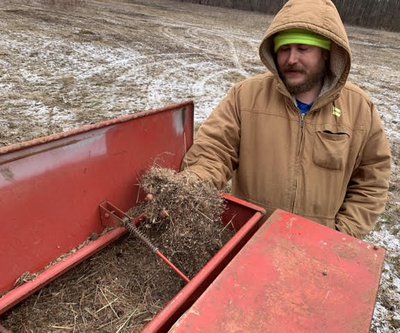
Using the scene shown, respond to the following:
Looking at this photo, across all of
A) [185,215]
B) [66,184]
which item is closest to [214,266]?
[185,215]

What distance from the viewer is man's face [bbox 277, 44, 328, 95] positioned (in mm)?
2234

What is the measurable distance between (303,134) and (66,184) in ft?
4.40

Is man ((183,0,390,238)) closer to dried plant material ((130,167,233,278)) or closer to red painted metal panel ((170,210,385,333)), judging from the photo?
dried plant material ((130,167,233,278))

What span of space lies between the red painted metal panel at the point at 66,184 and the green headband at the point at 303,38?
776 millimetres

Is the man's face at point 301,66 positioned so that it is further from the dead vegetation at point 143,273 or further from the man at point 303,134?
the dead vegetation at point 143,273

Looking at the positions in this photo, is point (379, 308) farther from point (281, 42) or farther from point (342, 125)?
point (281, 42)

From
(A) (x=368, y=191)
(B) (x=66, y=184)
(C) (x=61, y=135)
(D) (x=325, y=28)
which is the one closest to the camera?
(C) (x=61, y=135)

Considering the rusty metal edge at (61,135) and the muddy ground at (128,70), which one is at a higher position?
the rusty metal edge at (61,135)

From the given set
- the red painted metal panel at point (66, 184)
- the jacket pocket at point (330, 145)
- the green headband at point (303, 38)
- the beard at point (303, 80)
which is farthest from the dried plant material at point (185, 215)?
the green headband at point (303, 38)

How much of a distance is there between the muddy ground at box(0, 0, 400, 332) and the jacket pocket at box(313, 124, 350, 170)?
4.58 ft

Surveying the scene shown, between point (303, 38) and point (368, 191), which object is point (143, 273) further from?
point (303, 38)

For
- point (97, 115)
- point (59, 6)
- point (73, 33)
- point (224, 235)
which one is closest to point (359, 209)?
point (224, 235)

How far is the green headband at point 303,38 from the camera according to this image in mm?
2166

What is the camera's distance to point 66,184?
1.95 m
